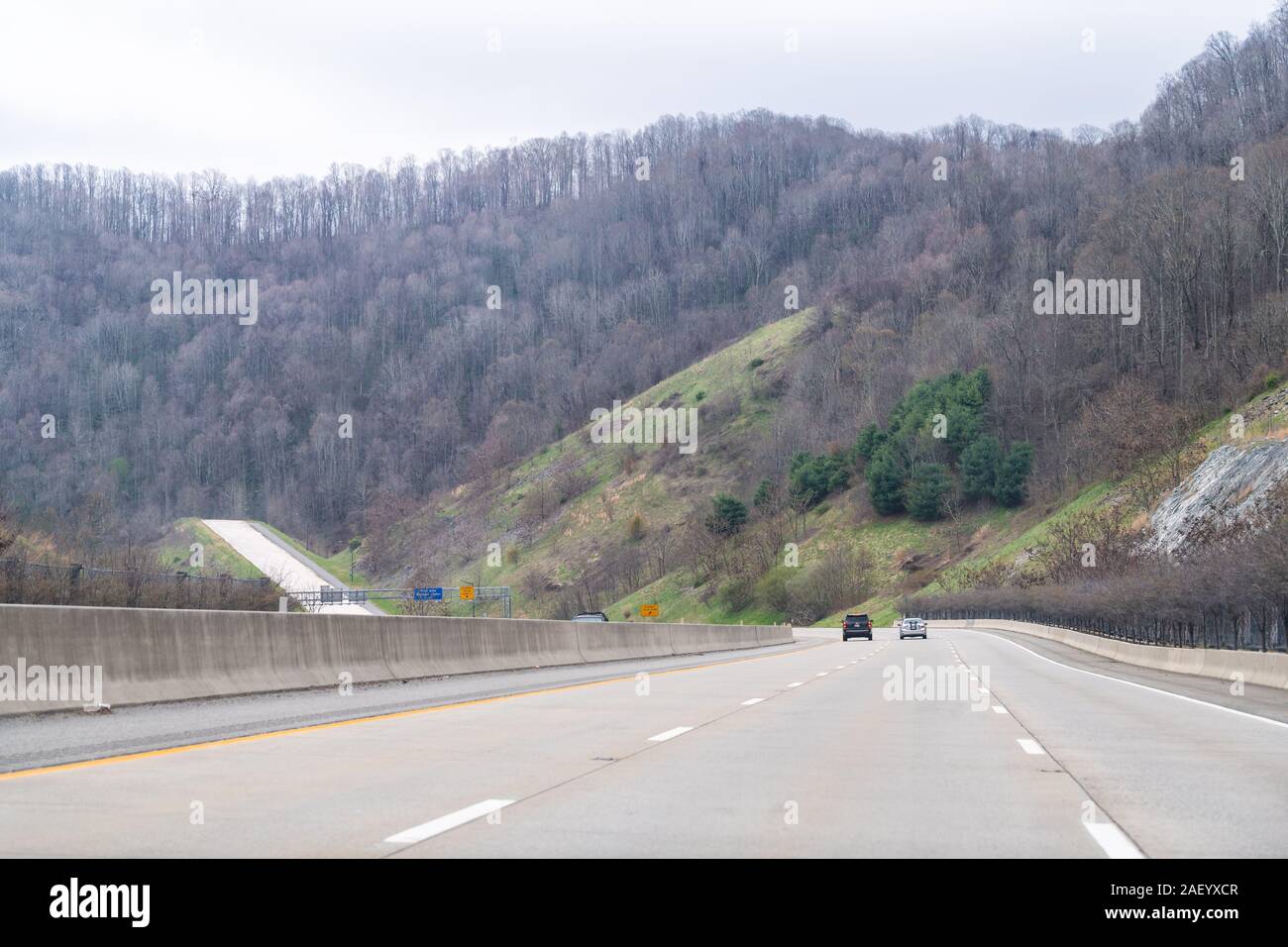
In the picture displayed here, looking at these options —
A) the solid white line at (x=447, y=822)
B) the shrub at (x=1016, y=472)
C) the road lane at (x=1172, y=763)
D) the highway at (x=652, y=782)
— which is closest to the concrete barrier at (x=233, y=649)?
the highway at (x=652, y=782)

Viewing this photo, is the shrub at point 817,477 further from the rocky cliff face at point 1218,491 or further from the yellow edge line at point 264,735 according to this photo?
the yellow edge line at point 264,735

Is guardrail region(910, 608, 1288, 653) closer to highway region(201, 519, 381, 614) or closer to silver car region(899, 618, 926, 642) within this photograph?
silver car region(899, 618, 926, 642)

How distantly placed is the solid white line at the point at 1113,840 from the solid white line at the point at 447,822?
3636 mm

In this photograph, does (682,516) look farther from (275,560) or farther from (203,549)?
(203,549)

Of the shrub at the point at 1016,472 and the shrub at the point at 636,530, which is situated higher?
Answer: the shrub at the point at 1016,472

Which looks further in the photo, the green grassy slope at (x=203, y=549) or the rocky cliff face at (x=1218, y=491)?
the green grassy slope at (x=203, y=549)

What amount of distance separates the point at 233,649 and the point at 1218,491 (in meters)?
59.8

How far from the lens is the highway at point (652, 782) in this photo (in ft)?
24.8

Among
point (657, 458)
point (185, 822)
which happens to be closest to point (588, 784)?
point (185, 822)

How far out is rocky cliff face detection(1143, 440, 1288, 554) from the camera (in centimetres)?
5969

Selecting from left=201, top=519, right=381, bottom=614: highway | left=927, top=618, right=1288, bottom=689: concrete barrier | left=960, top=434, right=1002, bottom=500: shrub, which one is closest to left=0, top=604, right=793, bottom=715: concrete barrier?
left=927, top=618, right=1288, bottom=689: concrete barrier

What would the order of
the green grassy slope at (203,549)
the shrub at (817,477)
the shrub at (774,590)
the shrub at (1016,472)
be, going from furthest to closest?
1. the shrub at (817,477)
2. the shrub at (774,590)
3. the shrub at (1016,472)
4. the green grassy slope at (203,549)
